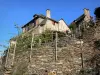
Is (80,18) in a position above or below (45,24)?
above

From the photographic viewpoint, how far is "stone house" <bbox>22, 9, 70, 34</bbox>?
88.4ft

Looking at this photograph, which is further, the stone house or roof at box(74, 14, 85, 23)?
roof at box(74, 14, 85, 23)

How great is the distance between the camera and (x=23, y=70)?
13.2 metres

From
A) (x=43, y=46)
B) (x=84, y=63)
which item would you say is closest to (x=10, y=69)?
(x=43, y=46)

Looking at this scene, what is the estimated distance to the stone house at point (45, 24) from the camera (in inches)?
1061

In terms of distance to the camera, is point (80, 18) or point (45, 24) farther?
point (80, 18)

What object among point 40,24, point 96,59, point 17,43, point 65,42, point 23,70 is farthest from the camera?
point 40,24

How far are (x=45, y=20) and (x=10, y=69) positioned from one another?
15110 millimetres

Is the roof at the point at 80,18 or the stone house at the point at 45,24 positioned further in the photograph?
the roof at the point at 80,18

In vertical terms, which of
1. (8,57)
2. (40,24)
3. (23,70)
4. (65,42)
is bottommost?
(23,70)

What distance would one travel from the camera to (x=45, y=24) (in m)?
27.0

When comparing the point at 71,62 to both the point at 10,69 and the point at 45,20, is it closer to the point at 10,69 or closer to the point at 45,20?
the point at 10,69

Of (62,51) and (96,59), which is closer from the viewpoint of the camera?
(96,59)

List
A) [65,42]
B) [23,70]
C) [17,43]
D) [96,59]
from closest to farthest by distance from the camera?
[96,59], [23,70], [65,42], [17,43]
